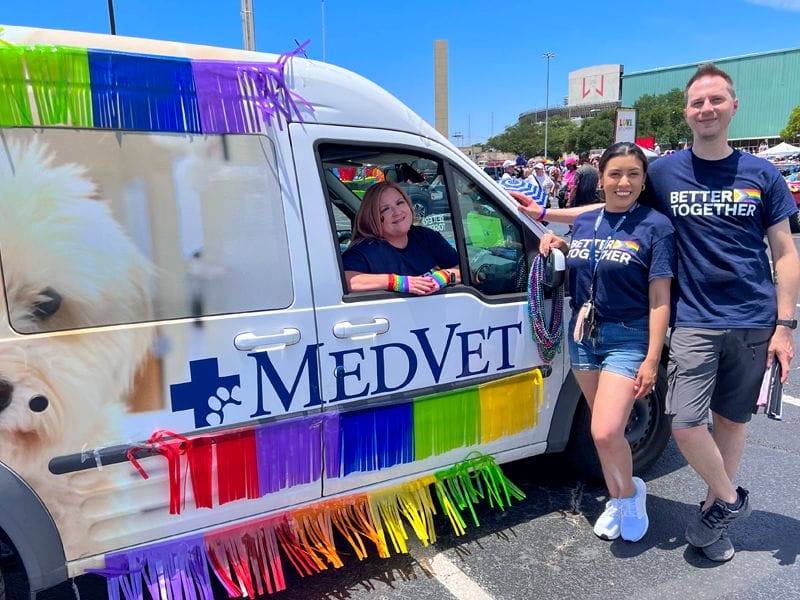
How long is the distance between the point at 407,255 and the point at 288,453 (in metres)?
1.08

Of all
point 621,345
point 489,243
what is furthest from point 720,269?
point 489,243

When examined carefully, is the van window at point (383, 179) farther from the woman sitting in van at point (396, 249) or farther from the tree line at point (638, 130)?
the tree line at point (638, 130)

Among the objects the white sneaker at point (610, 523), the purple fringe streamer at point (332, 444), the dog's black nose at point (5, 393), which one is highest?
the dog's black nose at point (5, 393)

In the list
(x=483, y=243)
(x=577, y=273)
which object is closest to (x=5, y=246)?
(x=483, y=243)

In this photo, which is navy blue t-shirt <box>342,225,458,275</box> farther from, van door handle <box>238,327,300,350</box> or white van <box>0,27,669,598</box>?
van door handle <box>238,327,300,350</box>

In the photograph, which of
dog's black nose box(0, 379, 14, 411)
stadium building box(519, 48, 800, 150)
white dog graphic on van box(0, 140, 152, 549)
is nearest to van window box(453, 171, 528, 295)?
white dog graphic on van box(0, 140, 152, 549)

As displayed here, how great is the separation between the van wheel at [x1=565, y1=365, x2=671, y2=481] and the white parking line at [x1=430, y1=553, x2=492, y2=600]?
942 millimetres

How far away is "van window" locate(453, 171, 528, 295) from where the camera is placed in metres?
2.74

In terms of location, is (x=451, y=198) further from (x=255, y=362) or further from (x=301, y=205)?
(x=255, y=362)

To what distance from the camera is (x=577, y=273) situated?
269 centimetres

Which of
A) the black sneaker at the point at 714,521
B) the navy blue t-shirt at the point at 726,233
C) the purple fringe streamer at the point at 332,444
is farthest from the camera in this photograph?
the black sneaker at the point at 714,521

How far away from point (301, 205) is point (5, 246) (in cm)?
93

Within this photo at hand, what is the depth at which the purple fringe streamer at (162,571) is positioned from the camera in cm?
205

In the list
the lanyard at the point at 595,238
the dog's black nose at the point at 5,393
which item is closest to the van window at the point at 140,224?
the dog's black nose at the point at 5,393
